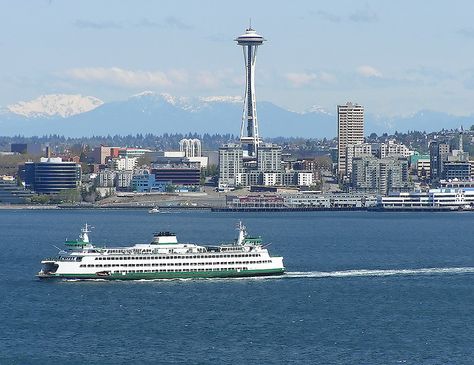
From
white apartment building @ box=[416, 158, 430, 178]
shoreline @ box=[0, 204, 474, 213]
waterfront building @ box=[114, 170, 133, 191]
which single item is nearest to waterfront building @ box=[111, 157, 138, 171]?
waterfront building @ box=[114, 170, 133, 191]

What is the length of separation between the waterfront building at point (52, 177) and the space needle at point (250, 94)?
24.4 meters

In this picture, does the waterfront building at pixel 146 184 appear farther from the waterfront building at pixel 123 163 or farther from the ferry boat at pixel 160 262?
the ferry boat at pixel 160 262

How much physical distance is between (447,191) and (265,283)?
234 ft

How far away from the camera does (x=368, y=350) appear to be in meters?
32.8

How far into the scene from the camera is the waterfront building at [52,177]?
424 ft

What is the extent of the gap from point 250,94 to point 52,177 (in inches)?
1133

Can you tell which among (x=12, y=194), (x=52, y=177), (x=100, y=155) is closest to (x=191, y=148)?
(x=100, y=155)

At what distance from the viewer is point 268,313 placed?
38.1m

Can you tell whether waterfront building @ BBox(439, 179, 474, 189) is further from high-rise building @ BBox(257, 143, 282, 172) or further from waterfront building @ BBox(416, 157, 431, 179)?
high-rise building @ BBox(257, 143, 282, 172)

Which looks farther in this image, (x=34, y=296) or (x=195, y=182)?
(x=195, y=182)

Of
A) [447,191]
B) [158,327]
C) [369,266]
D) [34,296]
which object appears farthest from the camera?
[447,191]

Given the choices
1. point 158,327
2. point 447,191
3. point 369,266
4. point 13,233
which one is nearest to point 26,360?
point 158,327

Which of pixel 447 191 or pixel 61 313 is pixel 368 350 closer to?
pixel 61 313

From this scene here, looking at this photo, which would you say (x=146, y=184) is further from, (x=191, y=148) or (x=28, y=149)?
(x=28, y=149)
